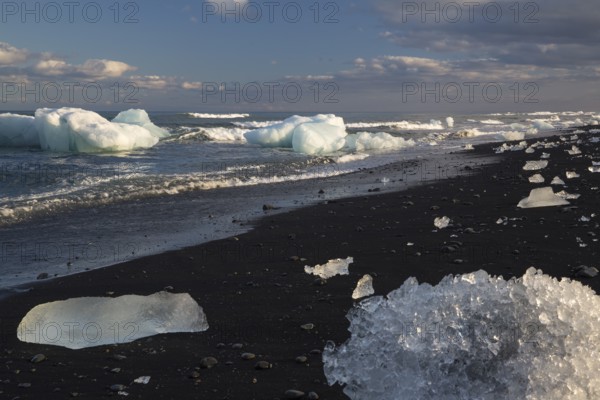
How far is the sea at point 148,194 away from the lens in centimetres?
670

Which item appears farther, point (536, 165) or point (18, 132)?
point (18, 132)

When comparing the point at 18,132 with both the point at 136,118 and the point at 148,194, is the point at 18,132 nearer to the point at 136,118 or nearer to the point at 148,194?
the point at 136,118

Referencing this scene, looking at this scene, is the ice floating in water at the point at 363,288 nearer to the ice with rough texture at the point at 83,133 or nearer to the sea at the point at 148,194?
the sea at the point at 148,194

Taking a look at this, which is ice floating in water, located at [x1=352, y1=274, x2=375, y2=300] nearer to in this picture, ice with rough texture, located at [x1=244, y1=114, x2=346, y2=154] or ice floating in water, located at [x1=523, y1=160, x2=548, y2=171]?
ice floating in water, located at [x1=523, y1=160, x2=548, y2=171]

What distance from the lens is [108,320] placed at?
3.87 m

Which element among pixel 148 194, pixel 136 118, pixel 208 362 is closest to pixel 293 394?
pixel 208 362

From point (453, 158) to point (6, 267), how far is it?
14.8 meters

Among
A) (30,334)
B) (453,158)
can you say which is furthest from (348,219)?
(453,158)

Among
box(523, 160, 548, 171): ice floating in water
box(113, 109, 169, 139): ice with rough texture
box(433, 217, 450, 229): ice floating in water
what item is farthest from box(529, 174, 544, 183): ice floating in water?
box(113, 109, 169, 139): ice with rough texture

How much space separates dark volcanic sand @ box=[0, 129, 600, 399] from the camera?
10.4 ft

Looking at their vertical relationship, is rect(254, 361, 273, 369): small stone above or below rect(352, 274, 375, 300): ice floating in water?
below

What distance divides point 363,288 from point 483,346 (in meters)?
1.74

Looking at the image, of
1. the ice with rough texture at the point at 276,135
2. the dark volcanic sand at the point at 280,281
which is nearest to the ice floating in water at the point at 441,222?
the dark volcanic sand at the point at 280,281

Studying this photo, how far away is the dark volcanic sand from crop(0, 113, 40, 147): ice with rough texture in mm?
17684
